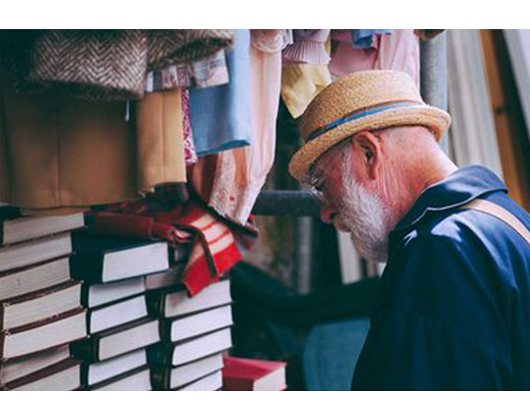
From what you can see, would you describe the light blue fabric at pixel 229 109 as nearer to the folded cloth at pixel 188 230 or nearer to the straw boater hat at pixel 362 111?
the straw boater hat at pixel 362 111

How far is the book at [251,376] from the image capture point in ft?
7.32

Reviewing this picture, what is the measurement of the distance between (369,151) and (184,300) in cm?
76

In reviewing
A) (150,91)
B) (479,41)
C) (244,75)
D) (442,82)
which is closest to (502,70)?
(479,41)

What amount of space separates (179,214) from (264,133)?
50 centimetres

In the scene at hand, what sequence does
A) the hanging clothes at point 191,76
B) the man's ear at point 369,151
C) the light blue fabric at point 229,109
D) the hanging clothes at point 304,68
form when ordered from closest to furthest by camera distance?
the hanging clothes at point 191,76, the light blue fabric at point 229,109, the man's ear at point 369,151, the hanging clothes at point 304,68

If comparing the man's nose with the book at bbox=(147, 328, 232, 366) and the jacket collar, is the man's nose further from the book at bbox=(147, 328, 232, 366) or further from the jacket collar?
the book at bbox=(147, 328, 232, 366)

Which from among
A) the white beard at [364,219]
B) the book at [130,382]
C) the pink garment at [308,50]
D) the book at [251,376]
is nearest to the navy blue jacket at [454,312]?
the white beard at [364,219]

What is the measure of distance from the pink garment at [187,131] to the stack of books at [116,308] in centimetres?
44

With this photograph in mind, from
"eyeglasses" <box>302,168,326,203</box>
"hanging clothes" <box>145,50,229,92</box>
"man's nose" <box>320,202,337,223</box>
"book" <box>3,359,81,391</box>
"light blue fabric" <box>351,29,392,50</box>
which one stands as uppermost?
"light blue fabric" <box>351,29,392,50</box>

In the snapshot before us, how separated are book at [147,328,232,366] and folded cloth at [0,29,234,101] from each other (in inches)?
41.8

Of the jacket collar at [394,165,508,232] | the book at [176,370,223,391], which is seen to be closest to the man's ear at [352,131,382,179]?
the jacket collar at [394,165,508,232]

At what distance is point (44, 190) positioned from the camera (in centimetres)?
125

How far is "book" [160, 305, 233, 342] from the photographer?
6.50 ft

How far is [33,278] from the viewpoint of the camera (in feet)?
5.05
